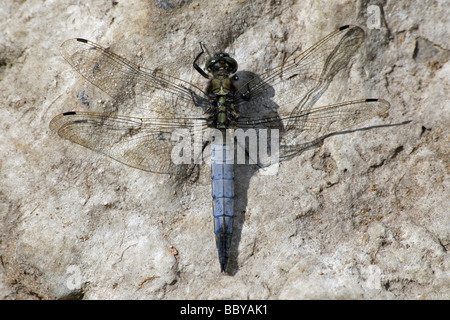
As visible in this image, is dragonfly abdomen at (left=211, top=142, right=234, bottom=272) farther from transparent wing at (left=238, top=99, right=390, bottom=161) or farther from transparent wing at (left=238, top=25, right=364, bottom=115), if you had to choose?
transparent wing at (left=238, top=25, right=364, bottom=115)

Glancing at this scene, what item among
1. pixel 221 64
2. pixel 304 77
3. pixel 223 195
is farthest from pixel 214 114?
pixel 304 77

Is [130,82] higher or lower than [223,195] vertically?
higher

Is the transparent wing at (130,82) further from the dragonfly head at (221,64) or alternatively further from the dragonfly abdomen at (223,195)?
the dragonfly abdomen at (223,195)

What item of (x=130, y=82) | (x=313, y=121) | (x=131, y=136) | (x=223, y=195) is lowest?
(x=223, y=195)

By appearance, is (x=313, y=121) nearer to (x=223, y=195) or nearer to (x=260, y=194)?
(x=260, y=194)

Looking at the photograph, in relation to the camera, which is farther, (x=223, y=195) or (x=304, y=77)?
(x=304, y=77)

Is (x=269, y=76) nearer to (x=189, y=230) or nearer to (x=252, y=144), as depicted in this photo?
(x=252, y=144)
